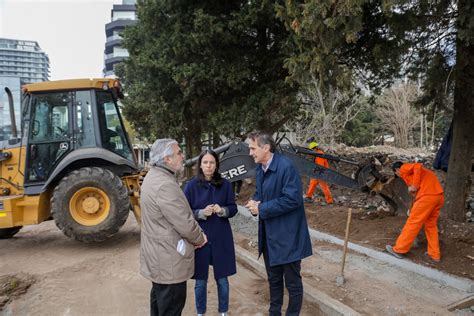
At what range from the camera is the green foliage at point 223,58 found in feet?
30.9

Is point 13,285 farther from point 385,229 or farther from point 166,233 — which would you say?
point 385,229

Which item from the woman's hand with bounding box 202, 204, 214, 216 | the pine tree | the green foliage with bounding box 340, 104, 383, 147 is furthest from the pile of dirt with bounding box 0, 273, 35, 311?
the green foliage with bounding box 340, 104, 383, 147

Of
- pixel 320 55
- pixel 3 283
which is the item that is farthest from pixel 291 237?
pixel 3 283

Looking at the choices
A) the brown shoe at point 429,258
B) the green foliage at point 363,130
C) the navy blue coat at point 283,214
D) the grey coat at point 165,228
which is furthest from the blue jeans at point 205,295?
the green foliage at point 363,130

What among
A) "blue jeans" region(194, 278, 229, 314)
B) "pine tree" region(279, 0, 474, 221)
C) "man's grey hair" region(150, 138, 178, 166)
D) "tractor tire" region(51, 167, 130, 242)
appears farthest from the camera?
"tractor tire" region(51, 167, 130, 242)

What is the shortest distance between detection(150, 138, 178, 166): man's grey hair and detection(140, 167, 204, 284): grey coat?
6 centimetres

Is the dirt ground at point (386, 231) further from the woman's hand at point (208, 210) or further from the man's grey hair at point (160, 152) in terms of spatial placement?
the man's grey hair at point (160, 152)

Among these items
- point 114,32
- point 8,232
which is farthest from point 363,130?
point 114,32

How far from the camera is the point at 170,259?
285 cm

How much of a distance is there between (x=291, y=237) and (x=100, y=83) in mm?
4860

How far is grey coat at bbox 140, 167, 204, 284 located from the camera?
2789 mm

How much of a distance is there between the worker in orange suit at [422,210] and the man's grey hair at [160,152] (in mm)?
3821

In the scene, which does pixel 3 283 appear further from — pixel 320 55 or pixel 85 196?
pixel 320 55

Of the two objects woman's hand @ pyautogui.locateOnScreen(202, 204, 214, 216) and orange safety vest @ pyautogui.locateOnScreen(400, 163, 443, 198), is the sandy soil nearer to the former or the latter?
woman's hand @ pyautogui.locateOnScreen(202, 204, 214, 216)
